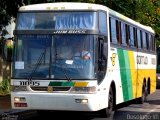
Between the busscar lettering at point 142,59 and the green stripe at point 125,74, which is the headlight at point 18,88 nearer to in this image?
the green stripe at point 125,74

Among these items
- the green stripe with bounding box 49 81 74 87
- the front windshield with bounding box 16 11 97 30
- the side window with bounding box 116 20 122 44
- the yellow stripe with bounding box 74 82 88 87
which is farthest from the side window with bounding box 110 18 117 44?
the green stripe with bounding box 49 81 74 87

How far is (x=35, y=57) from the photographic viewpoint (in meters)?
13.6

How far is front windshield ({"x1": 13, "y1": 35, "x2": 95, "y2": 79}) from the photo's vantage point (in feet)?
43.9

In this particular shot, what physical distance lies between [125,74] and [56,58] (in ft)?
14.6

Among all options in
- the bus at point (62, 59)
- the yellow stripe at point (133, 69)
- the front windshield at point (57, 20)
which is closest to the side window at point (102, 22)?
the bus at point (62, 59)

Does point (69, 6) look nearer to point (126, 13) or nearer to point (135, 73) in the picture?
point (135, 73)

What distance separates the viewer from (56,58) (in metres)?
13.5

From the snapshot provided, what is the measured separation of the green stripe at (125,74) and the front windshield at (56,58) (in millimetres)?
3105

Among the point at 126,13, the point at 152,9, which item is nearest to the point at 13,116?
the point at 126,13

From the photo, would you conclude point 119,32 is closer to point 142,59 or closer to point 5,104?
point 142,59

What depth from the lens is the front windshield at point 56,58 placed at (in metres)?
13.4

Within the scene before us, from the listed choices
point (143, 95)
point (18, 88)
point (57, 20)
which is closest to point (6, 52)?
point (18, 88)

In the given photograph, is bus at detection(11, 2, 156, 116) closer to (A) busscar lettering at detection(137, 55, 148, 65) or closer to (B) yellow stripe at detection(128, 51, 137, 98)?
(B) yellow stripe at detection(128, 51, 137, 98)

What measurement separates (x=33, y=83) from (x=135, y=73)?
6.43 metres
